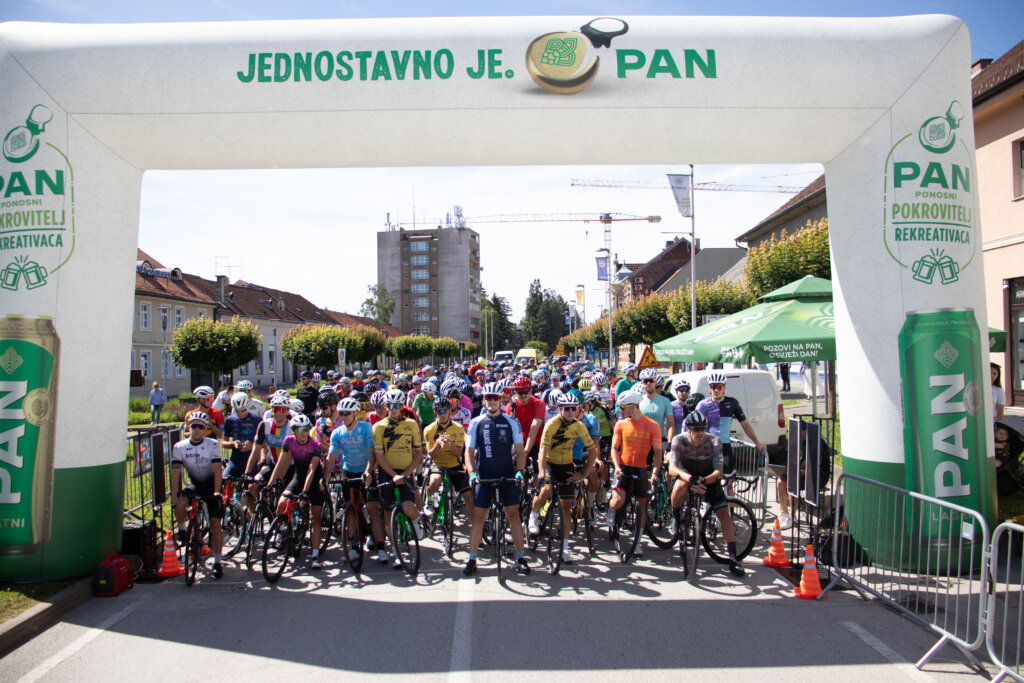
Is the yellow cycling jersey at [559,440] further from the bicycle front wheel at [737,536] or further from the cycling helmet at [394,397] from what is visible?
the cycling helmet at [394,397]

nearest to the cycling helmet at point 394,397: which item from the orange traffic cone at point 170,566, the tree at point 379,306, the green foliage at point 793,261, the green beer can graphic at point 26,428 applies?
the orange traffic cone at point 170,566

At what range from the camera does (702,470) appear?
680 cm

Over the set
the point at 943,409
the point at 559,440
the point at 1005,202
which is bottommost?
the point at 559,440

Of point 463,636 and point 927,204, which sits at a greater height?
point 927,204

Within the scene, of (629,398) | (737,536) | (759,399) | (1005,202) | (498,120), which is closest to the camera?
(498,120)

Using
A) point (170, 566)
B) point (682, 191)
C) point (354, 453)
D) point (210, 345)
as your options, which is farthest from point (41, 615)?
point (210, 345)

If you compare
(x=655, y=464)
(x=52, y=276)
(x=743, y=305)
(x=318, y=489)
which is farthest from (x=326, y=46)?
(x=743, y=305)

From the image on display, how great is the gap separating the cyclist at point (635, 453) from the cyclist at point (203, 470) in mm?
4218

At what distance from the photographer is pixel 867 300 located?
645 centimetres

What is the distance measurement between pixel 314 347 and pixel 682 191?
81.4 feet

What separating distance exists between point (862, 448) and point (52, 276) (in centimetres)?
790

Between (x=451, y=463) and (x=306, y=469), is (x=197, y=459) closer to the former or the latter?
(x=306, y=469)

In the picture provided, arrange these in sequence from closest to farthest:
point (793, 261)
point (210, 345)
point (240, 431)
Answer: point (240, 431) → point (793, 261) → point (210, 345)

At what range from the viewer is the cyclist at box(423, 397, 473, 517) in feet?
25.8
